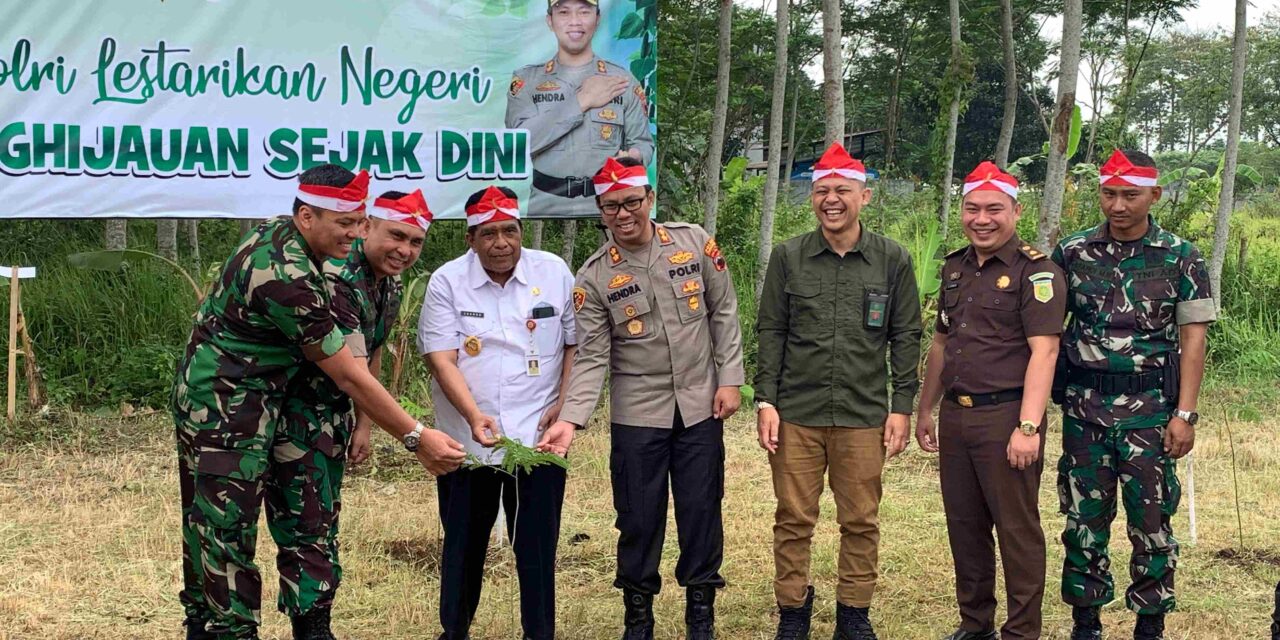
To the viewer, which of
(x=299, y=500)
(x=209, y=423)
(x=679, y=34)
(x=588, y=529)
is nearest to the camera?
(x=209, y=423)

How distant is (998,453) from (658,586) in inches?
49.8

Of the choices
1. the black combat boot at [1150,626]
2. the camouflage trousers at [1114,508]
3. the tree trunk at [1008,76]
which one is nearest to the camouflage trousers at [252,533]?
the camouflage trousers at [1114,508]

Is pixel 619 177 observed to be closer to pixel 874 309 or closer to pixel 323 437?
pixel 874 309

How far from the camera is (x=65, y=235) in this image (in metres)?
10.4

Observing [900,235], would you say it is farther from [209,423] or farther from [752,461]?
[209,423]

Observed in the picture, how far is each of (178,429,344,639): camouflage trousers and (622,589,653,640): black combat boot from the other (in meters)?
1.04

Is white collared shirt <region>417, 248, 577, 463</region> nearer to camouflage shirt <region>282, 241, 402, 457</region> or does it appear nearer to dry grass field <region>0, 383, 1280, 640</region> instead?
camouflage shirt <region>282, 241, 402, 457</region>

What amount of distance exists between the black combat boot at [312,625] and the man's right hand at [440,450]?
2.35ft

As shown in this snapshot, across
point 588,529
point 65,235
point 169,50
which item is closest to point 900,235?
point 588,529

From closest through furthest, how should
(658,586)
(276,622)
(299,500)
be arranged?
1. (299,500)
2. (658,586)
3. (276,622)

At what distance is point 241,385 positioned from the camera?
3.42m

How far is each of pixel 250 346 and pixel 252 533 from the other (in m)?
0.61

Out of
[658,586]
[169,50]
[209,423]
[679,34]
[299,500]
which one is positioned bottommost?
[658,586]

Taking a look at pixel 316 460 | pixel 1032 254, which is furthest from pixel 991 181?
pixel 316 460
